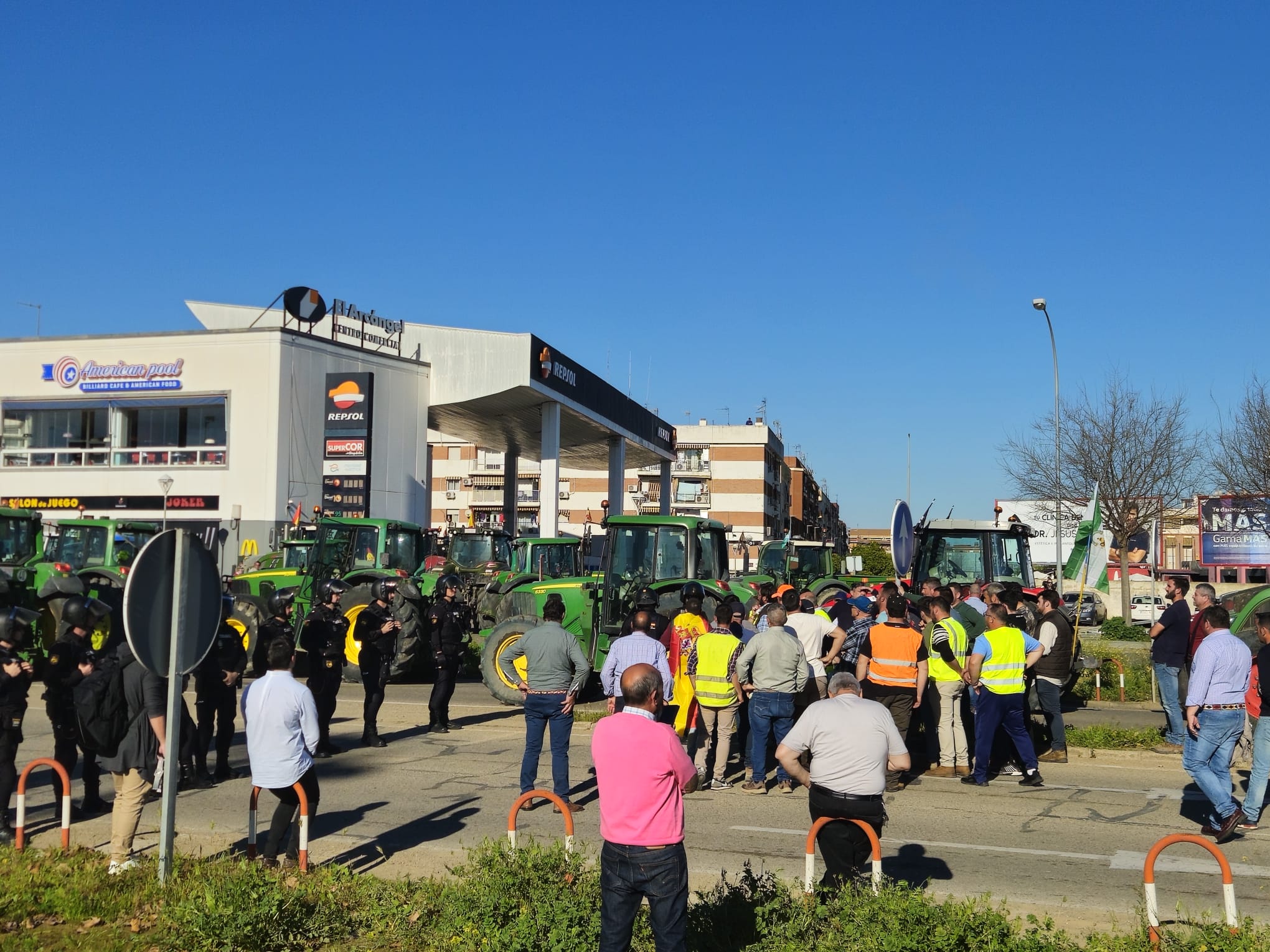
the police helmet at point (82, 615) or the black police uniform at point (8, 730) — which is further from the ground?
the police helmet at point (82, 615)

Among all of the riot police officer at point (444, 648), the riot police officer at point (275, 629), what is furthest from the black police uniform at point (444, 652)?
the riot police officer at point (275, 629)

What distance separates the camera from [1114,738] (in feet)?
41.1

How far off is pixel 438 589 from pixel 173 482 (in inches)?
1034

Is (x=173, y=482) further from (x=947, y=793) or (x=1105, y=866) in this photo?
(x=1105, y=866)

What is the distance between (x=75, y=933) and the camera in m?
6.24

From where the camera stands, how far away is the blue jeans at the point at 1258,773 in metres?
8.63

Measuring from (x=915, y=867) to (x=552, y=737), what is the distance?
122 inches

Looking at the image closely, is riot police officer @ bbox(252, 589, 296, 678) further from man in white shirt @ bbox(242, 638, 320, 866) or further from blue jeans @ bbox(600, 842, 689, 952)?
blue jeans @ bbox(600, 842, 689, 952)

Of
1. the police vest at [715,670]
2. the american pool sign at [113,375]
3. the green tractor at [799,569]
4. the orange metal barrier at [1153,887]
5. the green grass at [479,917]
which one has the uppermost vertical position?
the american pool sign at [113,375]

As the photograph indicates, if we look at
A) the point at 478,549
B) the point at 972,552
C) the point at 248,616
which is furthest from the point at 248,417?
the point at 972,552

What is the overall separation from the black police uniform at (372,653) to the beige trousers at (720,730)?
12.7ft

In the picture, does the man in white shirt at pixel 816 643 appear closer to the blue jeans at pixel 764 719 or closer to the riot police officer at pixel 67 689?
the blue jeans at pixel 764 719

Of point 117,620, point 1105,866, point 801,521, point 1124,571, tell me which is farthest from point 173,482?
point 801,521

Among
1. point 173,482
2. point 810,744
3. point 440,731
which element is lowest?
point 440,731
